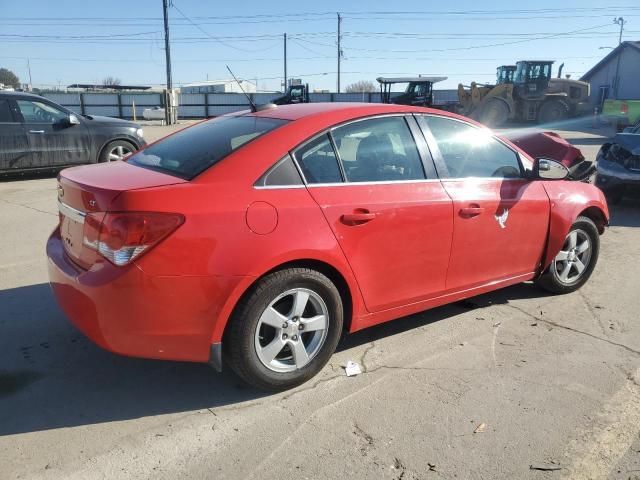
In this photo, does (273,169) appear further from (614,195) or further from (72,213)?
(614,195)

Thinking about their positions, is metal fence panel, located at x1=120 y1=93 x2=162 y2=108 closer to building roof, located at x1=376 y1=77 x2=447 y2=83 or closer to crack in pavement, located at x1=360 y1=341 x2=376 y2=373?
building roof, located at x1=376 y1=77 x2=447 y2=83

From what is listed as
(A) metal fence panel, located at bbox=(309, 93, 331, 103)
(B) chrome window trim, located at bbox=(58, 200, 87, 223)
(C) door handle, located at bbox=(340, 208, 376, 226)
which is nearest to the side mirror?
(C) door handle, located at bbox=(340, 208, 376, 226)

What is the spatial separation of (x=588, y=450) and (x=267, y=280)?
181 cm

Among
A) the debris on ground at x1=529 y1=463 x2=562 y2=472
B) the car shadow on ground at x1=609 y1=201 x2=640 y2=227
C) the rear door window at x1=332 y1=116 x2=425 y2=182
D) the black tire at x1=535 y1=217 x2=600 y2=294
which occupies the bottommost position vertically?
the debris on ground at x1=529 y1=463 x2=562 y2=472

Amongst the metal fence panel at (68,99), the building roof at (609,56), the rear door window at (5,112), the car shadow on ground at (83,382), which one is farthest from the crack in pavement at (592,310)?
the building roof at (609,56)

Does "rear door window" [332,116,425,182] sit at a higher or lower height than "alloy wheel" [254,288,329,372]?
higher

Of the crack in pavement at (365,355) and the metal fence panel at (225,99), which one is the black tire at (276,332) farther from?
the metal fence panel at (225,99)

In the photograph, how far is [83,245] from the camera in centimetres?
295

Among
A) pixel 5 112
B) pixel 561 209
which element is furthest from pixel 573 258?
pixel 5 112

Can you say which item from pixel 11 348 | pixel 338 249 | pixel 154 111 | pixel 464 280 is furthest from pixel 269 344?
pixel 154 111

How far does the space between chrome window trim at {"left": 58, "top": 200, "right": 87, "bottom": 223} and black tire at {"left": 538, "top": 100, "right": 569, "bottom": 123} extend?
1291 inches

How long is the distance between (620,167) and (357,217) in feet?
23.0

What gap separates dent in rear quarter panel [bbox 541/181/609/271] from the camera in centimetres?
440

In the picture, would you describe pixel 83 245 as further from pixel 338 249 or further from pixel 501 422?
pixel 501 422
